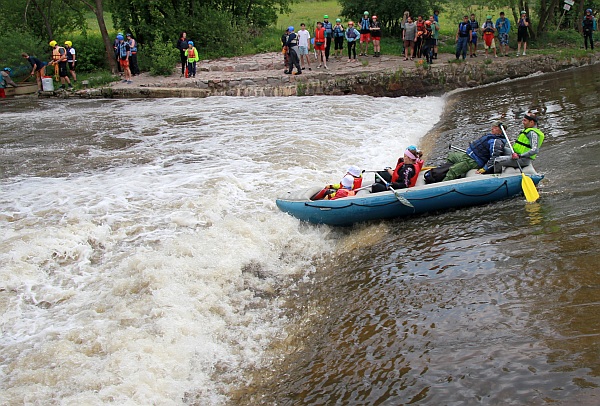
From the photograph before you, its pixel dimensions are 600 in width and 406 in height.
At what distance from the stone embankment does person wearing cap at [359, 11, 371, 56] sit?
0.97 m

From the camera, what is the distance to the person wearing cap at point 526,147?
765cm

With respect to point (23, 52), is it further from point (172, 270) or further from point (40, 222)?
point (172, 270)

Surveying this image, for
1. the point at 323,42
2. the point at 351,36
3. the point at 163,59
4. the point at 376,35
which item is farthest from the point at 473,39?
the point at 163,59

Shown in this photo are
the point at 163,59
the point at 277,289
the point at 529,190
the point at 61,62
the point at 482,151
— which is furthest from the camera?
the point at 163,59

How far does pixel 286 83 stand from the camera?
677 inches

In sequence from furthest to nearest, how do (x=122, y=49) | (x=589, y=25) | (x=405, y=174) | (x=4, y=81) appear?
(x=589, y=25), (x=4, y=81), (x=122, y=49), (x=405, y=174)

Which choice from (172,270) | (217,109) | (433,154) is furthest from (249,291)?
(217,109)

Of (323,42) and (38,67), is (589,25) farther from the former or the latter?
(38,67)

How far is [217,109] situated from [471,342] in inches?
479

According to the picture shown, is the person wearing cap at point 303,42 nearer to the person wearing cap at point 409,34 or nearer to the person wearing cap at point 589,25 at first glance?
the person wearing cap at point 409,34

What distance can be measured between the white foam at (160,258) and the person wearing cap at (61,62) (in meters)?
6.36

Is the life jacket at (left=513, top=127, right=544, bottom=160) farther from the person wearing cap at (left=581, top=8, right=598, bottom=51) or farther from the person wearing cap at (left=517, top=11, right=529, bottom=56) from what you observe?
the person wearing cap at (left=581, top=8, right=598, bottom=51)

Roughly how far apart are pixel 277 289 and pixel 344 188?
7.73ft

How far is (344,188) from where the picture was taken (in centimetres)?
782
